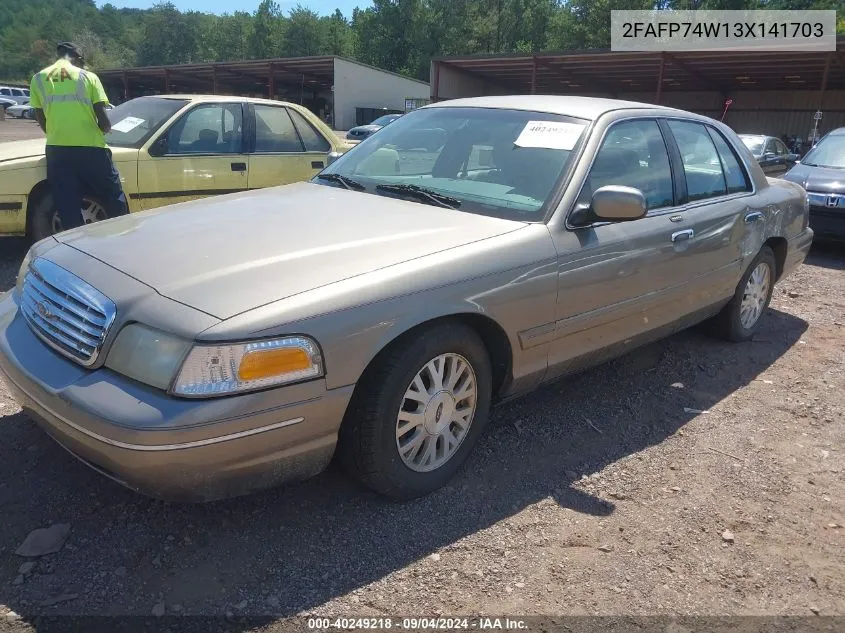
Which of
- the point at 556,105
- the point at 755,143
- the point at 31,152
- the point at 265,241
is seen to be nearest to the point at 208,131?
the point at 31,152

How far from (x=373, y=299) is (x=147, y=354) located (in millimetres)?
767

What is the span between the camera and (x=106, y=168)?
17.8 ft

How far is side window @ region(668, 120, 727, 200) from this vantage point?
396cm

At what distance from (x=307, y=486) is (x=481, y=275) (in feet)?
3.75

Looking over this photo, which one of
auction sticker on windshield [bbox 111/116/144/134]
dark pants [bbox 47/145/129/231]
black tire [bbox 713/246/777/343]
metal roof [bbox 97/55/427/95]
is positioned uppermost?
metal roof [bbox 97/55/427/95]

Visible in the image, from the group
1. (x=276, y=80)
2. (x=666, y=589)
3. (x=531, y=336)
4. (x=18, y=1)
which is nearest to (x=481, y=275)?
(x=531, y=336)

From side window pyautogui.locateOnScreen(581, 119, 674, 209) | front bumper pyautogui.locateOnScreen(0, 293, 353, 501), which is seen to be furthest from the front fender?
side window pyautogui.locateOnScreen(581, 119, 674, 209)

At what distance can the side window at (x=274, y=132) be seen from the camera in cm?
669

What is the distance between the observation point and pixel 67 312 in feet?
8.02

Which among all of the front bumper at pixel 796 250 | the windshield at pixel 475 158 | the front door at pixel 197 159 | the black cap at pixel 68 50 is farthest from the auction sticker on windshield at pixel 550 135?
the black cap at pixel 68 50

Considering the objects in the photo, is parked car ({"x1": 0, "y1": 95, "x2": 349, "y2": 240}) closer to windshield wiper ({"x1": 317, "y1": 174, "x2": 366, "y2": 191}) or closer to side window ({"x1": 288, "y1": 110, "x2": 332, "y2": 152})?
side window ({"x1": 288, "y1": 110, "x2": 332, "y2": 152})

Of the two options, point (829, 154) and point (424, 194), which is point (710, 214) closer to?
point (424, 194)

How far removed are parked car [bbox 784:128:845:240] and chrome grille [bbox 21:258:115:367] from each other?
26.6 feet

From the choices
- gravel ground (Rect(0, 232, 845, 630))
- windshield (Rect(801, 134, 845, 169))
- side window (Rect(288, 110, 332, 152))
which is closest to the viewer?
gravel ground (Rect(0, 232, 845, 630))
